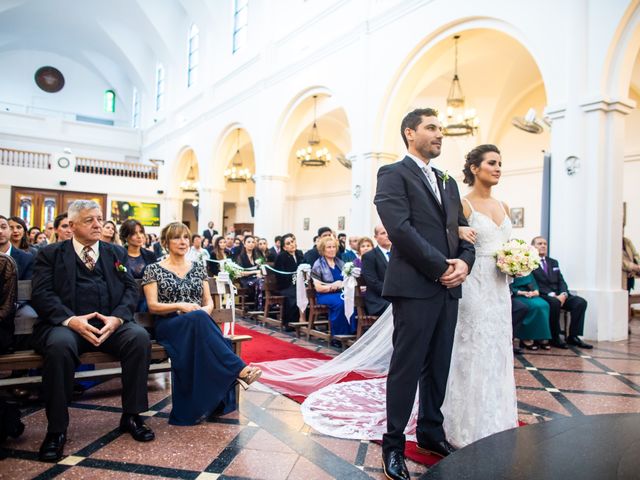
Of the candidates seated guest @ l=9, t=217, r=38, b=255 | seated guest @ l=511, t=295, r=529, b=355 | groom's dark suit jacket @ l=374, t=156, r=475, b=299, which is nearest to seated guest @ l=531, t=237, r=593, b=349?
seated guest @ l=511, t=295, r=529, b=355

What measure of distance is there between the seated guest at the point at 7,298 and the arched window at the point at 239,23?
577 inches

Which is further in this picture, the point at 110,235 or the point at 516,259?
the point at 110,235

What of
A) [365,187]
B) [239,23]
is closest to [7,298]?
[365,187]

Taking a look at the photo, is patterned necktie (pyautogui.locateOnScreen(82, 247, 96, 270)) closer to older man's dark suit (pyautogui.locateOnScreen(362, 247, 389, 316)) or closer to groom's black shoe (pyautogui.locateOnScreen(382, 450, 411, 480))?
groom's black shoe (pyautogui.locateOnScreen(382, 450, 411, 480))

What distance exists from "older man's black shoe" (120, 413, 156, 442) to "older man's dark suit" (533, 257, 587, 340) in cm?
506

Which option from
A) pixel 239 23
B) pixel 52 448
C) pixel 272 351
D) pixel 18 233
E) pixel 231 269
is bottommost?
pixel 272 351

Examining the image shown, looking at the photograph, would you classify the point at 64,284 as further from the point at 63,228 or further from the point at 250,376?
the point at 63,228

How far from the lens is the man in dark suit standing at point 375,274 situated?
5.54 meters

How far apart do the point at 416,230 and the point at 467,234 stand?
34cm

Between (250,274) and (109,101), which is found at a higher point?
(109,101)

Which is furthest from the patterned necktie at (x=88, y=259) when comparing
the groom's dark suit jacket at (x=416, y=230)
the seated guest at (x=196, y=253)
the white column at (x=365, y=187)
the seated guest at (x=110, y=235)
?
the white column at (x=365, y=187)

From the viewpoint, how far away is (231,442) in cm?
294

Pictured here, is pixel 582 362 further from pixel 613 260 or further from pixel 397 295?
pixel 397 295

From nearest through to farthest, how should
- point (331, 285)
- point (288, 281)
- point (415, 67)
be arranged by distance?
point (331, 285), point (288, 281), point (415, 67)
